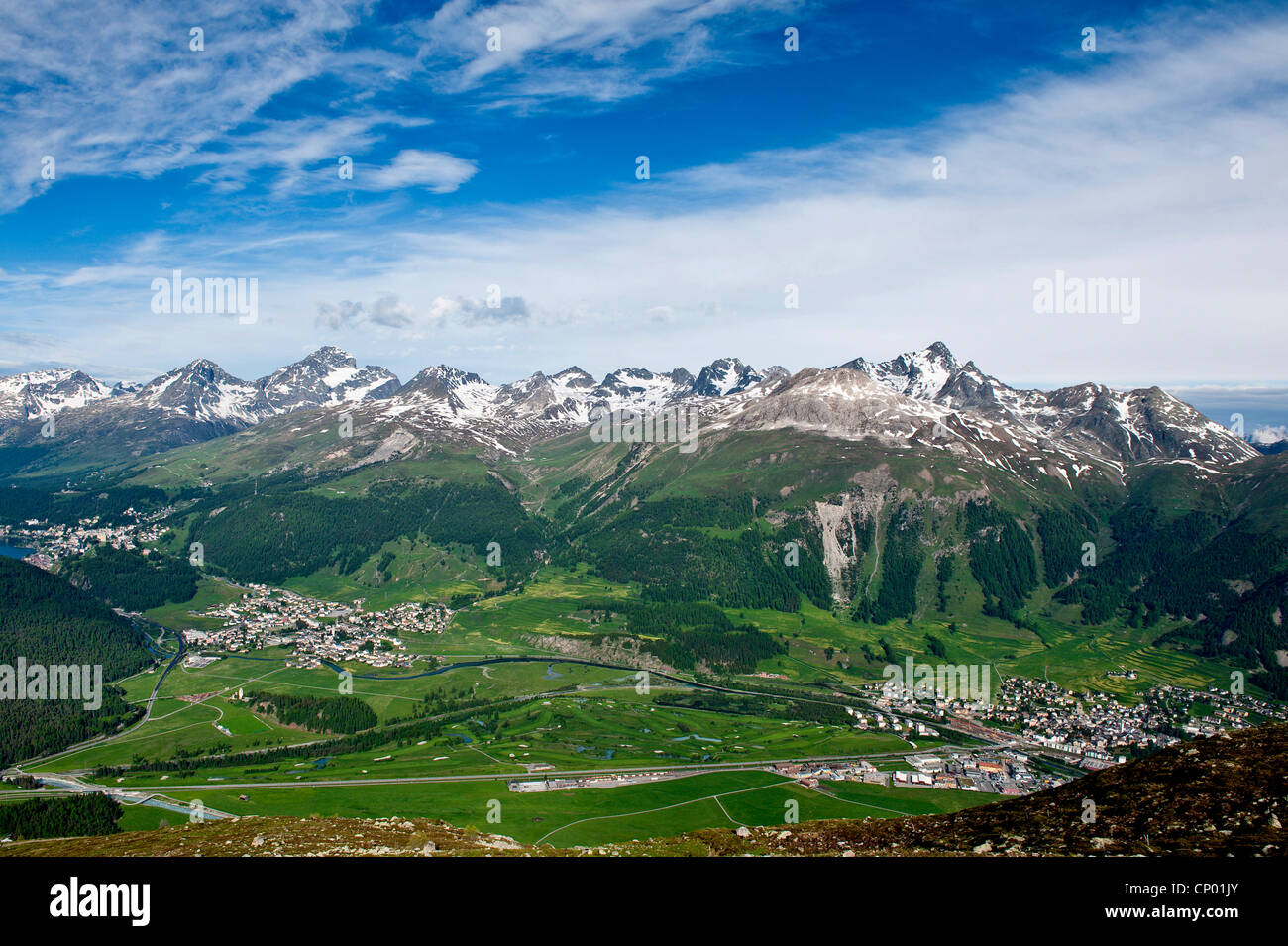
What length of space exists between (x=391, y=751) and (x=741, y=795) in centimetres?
6114

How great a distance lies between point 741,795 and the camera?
99.0m

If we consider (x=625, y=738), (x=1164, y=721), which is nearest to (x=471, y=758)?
(x=625, y=738)

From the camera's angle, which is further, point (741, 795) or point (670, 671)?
point (670, 671)
